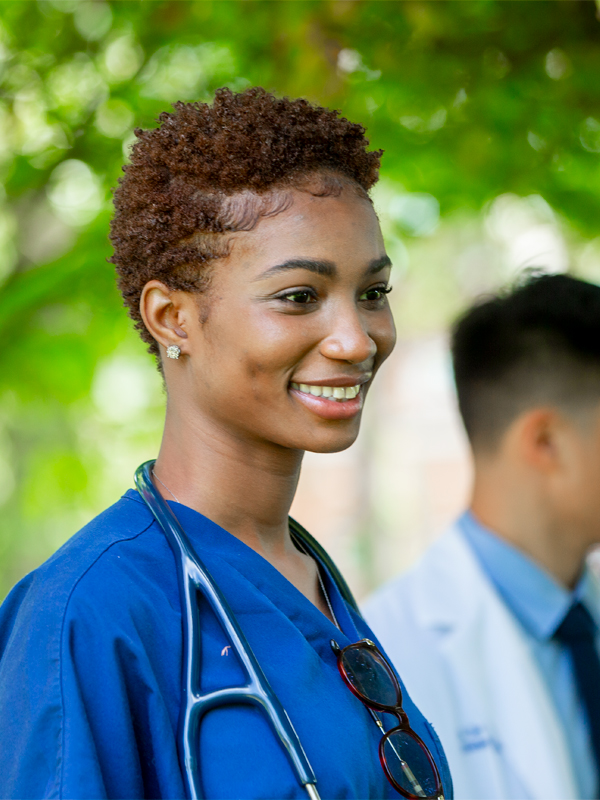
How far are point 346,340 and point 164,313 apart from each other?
337 mm

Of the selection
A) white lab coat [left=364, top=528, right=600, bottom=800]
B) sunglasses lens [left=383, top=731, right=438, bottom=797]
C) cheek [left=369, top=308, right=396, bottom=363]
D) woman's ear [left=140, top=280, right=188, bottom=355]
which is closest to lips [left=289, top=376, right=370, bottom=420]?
cheek [left=369, top=308, right=396, bottom=363]

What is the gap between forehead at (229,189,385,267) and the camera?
1.44m

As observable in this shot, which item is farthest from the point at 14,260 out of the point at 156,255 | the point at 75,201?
the point at 156,255

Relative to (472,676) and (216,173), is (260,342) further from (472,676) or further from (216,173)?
(472,676)

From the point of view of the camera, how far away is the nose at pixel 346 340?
145 centimetres

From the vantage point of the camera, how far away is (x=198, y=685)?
124 centimetres

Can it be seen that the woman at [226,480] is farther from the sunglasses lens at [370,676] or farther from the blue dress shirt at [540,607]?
the blue dress shirt at [540,607]

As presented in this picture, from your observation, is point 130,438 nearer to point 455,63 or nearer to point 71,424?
point 71,424

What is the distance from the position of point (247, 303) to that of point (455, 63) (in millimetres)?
2362

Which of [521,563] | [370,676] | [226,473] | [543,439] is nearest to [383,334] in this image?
[226,473]

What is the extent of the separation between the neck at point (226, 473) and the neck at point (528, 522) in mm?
1616

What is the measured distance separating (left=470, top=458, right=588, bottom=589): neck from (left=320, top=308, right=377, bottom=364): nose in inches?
68.0

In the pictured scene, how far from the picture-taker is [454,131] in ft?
11.3

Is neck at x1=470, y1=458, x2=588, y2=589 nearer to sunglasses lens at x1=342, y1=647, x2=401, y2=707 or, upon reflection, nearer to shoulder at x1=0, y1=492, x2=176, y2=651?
sunglasses lens at x1=342, y1=647, x2=401, y2=707
